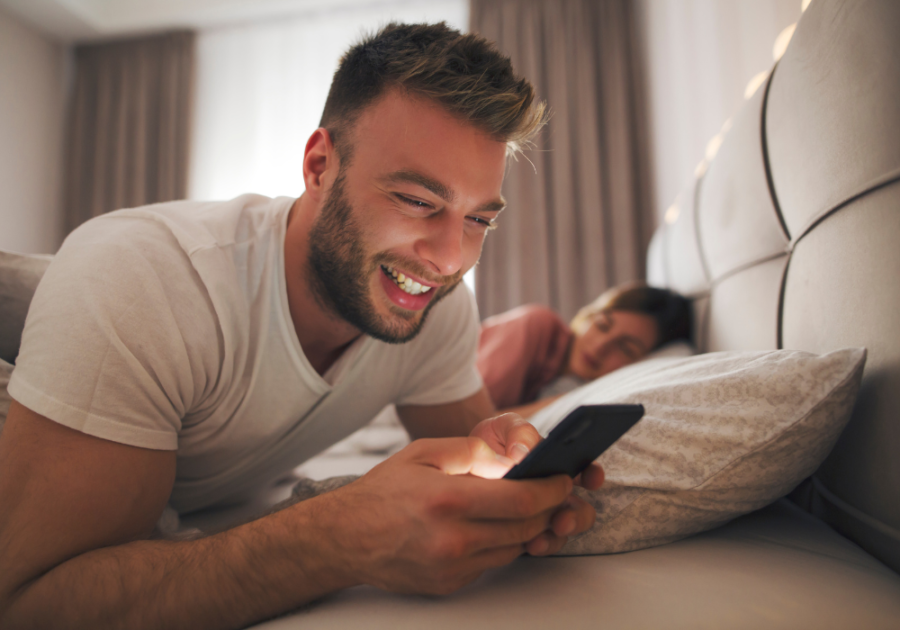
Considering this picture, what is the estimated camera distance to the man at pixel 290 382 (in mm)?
496

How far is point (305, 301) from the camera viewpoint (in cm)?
91

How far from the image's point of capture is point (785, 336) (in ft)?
2.62

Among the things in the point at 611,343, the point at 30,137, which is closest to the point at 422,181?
the point at 611,343

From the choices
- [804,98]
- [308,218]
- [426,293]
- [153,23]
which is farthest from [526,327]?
[153,23]

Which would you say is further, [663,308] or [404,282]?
[663,308]

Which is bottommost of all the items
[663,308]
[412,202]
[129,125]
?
[663,308]

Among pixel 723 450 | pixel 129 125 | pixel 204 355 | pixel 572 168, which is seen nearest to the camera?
pixel 723 450

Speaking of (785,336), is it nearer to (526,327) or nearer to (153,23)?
(526,327)

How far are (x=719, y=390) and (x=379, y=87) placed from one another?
71 centimetres

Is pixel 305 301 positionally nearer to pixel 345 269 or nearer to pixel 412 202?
pixel 345 269

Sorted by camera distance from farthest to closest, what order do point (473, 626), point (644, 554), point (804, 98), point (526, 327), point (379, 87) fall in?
1. point (526, 327)
2. point (379, 87)
3. point (804, 98)
4. point (644, 554)
5. point (473, 626)

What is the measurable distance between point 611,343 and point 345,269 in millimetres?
1196

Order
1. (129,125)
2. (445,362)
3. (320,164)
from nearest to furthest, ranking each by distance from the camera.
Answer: (320,164), (445,362), (129,125)

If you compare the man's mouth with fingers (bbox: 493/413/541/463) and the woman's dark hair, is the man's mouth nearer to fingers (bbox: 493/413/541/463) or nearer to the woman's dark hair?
fingers (bbox: 493/413/541/463)
